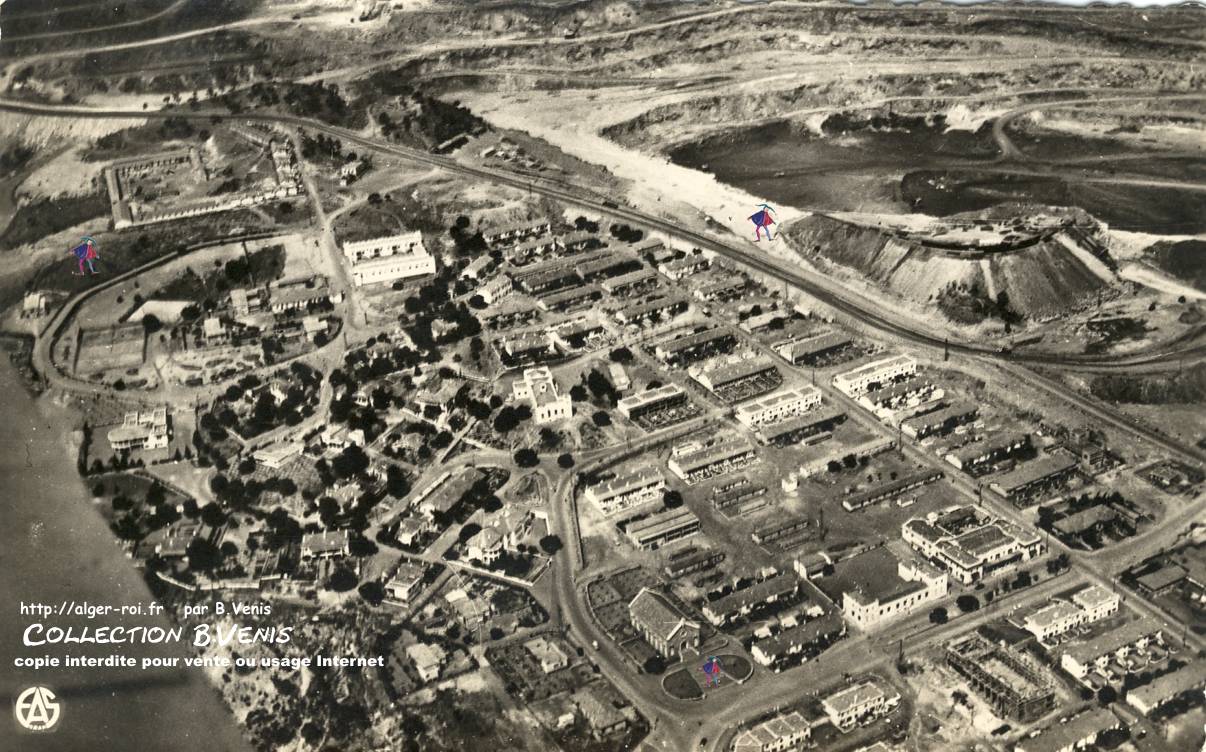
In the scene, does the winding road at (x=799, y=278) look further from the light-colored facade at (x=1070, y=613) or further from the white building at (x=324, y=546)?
the white building at (x=324, y=546)

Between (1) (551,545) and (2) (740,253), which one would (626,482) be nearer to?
(1) (551,545)

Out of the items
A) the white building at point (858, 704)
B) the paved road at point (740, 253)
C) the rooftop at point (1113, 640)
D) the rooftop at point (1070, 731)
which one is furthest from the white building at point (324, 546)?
the paved road at point (740, 253)

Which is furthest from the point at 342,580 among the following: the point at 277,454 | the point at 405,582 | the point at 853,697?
the point at 853,697

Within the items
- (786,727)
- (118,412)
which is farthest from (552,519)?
(118,412)

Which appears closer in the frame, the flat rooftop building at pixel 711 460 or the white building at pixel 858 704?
the white building at pixel 858 704

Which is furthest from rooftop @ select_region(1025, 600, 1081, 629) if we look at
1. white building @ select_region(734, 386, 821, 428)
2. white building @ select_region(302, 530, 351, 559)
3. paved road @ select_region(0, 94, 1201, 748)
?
white building @ select_region(302, 530, 351, 559)
